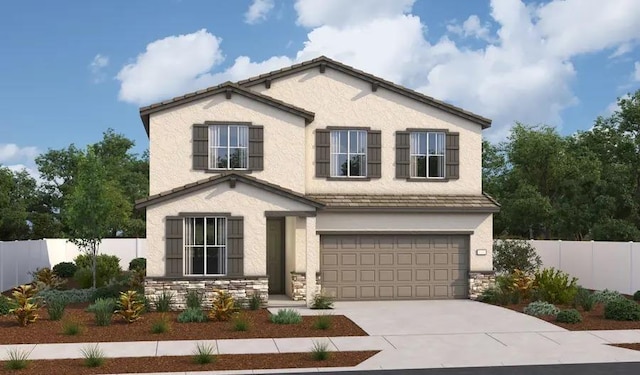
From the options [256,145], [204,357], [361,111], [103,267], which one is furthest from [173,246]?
[103,267]

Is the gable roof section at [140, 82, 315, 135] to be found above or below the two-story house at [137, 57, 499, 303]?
above

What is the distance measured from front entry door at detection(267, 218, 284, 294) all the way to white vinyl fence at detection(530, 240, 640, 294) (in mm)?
12653

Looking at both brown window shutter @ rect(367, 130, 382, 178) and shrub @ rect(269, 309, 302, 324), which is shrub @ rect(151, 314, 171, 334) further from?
brown window shutter @ rect(367, 130, 382, 178)

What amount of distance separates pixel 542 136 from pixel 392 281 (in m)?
28.4

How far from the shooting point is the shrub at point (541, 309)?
70.9 ft

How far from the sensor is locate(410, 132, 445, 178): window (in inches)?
1048

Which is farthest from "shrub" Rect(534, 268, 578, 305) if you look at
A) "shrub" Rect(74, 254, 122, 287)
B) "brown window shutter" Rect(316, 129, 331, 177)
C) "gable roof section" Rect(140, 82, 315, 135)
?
"shrub" Rect(74, 254, 122, 287)

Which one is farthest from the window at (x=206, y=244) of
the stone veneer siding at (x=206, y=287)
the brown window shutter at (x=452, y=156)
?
the brown window shutter at (x=452, y=156)

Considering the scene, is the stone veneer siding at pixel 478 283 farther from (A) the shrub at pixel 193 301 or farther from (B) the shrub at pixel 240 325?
(B) the shrub at pixel 240 325

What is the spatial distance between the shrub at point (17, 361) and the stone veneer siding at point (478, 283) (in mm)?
15569

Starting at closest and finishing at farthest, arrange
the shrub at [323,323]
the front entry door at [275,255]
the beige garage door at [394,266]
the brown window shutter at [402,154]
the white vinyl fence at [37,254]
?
the shrub at [323,323] < the beige garage door at [394,266] < the brown window shutter at [402,154] < the front entry door at [275,255] < the white vinyl fence at [37,254]

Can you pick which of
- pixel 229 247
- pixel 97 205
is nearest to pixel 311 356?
pixel 229 247

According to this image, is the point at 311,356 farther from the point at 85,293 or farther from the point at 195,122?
the point at 85,293

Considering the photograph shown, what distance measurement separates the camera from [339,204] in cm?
2522
